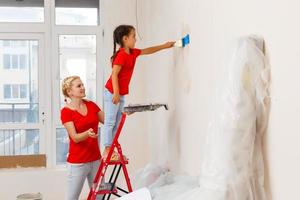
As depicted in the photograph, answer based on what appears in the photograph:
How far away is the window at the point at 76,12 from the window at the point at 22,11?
22 centimetres

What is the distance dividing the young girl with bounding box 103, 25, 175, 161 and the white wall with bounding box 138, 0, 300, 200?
319 millimetres

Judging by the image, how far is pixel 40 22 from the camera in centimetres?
482

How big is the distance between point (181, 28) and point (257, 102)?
1.47 metres

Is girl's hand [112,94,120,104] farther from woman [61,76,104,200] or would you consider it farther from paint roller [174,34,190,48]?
paint roller [174,34,190,48]

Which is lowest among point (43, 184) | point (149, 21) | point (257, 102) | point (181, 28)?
point (43, 184)

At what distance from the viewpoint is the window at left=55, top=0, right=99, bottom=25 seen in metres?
4.89

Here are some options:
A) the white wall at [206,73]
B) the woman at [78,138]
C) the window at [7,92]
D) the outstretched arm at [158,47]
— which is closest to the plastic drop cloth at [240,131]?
the white wall at [206,73]

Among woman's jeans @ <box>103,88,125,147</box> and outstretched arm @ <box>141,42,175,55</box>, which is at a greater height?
outstretched arm @ <box>141,42,175,55</box>

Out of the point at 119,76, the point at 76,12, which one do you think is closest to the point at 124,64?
the point at 119,76

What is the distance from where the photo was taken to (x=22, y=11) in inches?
191

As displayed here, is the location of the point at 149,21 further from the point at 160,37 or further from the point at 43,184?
the point at 43,184

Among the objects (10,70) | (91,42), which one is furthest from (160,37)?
(10,70)

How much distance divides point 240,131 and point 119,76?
1943 millimetres

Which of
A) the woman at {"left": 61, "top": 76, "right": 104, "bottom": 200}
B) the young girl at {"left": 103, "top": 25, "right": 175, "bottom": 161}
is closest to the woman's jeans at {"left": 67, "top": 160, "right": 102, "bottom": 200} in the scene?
the woman at {"left": 61, "top": 76, "right": 104, "bottom": 200}
